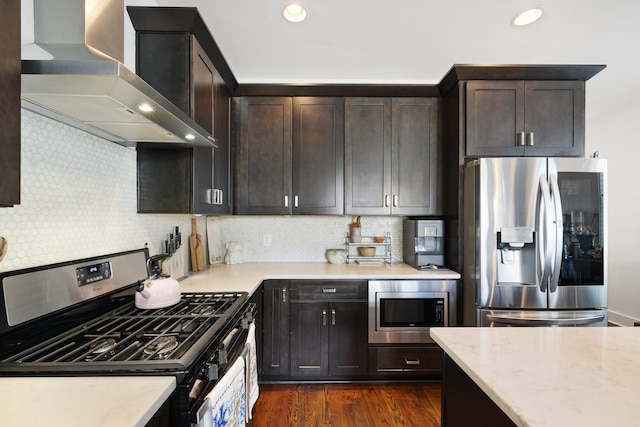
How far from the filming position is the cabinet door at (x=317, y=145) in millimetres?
2619

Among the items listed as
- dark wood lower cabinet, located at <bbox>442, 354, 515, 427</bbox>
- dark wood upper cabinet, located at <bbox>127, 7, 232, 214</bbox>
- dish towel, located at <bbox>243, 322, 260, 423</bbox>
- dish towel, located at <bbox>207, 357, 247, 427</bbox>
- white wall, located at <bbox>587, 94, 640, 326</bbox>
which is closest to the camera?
dark wood lower cabinet, located at <bbox>442, 354, 515, 427</bbox>

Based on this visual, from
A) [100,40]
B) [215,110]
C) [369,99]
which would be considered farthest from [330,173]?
[100,40]

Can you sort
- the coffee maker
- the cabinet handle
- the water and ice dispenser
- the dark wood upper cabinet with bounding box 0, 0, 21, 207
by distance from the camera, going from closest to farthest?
the dark wood upper cabinet with bounding box 0, 0, 21, 207
the water and ice dispenser
the cabinet handle
the coffee maker

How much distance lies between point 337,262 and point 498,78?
1999 millimetres

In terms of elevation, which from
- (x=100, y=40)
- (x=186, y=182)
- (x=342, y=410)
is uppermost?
(x=100, y=40)

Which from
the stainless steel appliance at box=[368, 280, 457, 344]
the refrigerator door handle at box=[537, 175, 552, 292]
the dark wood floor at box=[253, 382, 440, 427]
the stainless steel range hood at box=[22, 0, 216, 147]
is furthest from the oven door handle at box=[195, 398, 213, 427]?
the refrigerator door handle at box=[537, 175, 552, 292]

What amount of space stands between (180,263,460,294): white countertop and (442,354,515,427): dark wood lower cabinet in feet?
3.96

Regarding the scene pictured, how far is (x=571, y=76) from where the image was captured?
2.30 meters

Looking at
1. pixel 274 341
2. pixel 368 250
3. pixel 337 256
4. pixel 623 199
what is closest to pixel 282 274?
pixel 274 341

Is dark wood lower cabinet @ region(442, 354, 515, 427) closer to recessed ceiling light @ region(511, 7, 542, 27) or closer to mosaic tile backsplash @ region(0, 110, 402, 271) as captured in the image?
mosaic tile backsplash @ region(0, 110, 402, 271)

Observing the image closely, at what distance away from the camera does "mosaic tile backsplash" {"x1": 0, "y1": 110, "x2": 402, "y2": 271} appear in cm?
114

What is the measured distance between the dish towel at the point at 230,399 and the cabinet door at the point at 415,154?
1878 millimetres

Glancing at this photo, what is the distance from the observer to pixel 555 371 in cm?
82

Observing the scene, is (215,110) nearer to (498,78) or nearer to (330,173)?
(330,173)
